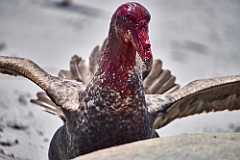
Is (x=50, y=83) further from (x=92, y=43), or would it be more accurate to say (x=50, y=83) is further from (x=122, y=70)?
(x=92, y=43)

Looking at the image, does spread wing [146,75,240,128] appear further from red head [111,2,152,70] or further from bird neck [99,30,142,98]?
red head [111,2,152,70]

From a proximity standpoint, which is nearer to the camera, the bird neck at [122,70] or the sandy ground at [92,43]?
the bird neck at [122,70]

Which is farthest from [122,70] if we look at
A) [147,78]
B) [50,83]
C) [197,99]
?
[147,78]

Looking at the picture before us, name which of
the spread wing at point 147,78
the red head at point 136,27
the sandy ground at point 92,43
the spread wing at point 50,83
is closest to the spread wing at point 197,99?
the spread wing at point 147,78

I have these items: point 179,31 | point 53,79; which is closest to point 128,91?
point 53,79

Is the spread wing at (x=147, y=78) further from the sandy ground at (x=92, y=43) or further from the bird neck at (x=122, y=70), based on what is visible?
the bird neck at (x=122, y=70)

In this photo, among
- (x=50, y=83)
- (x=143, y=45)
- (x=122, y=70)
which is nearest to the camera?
(x=143, y=45)

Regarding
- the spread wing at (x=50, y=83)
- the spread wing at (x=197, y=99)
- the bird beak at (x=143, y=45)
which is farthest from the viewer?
the spread wing at (x=197, y=99)
